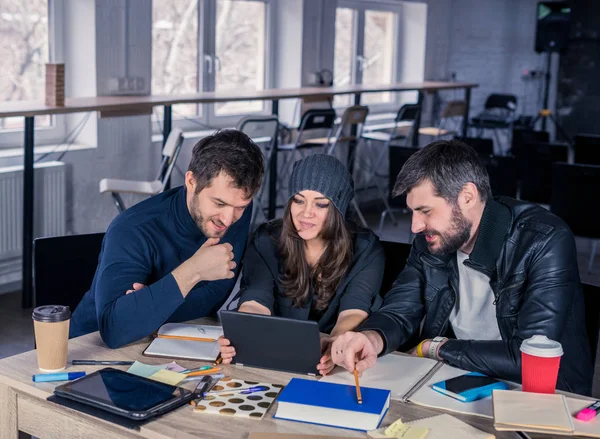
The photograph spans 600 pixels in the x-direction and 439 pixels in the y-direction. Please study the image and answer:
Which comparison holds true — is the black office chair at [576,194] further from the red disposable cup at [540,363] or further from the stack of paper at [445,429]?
the stack of paper at [445,429]

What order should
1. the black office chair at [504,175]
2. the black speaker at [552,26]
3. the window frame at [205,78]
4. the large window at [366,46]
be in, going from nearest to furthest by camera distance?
the black office chair at [504,175] < the window frame at [205,78] < the large window at [366,46] < the black speaker at [552,26]

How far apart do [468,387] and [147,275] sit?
2.97ft

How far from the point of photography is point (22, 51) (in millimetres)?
5141

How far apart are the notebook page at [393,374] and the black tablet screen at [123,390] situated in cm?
36

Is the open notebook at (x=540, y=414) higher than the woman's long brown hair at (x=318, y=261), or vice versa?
the woman's long brown hair at (x=318, y=261)

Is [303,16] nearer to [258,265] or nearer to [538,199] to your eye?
[538,199]

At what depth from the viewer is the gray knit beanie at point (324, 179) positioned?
2.19 m

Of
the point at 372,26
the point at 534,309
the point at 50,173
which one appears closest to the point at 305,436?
the point at 534,309

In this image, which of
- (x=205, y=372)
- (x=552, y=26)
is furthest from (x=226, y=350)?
(x=552, y=26)

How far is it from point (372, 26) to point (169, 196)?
267 inches

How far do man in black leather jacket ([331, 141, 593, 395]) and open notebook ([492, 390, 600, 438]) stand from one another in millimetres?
252

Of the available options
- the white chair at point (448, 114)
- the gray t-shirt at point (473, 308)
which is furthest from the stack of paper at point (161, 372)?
the white chair at point (448, 114)

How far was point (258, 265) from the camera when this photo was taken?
2.29 meters

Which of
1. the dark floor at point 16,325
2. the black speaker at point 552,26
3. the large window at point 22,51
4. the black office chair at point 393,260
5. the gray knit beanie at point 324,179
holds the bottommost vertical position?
the dark floor at point 16,325
